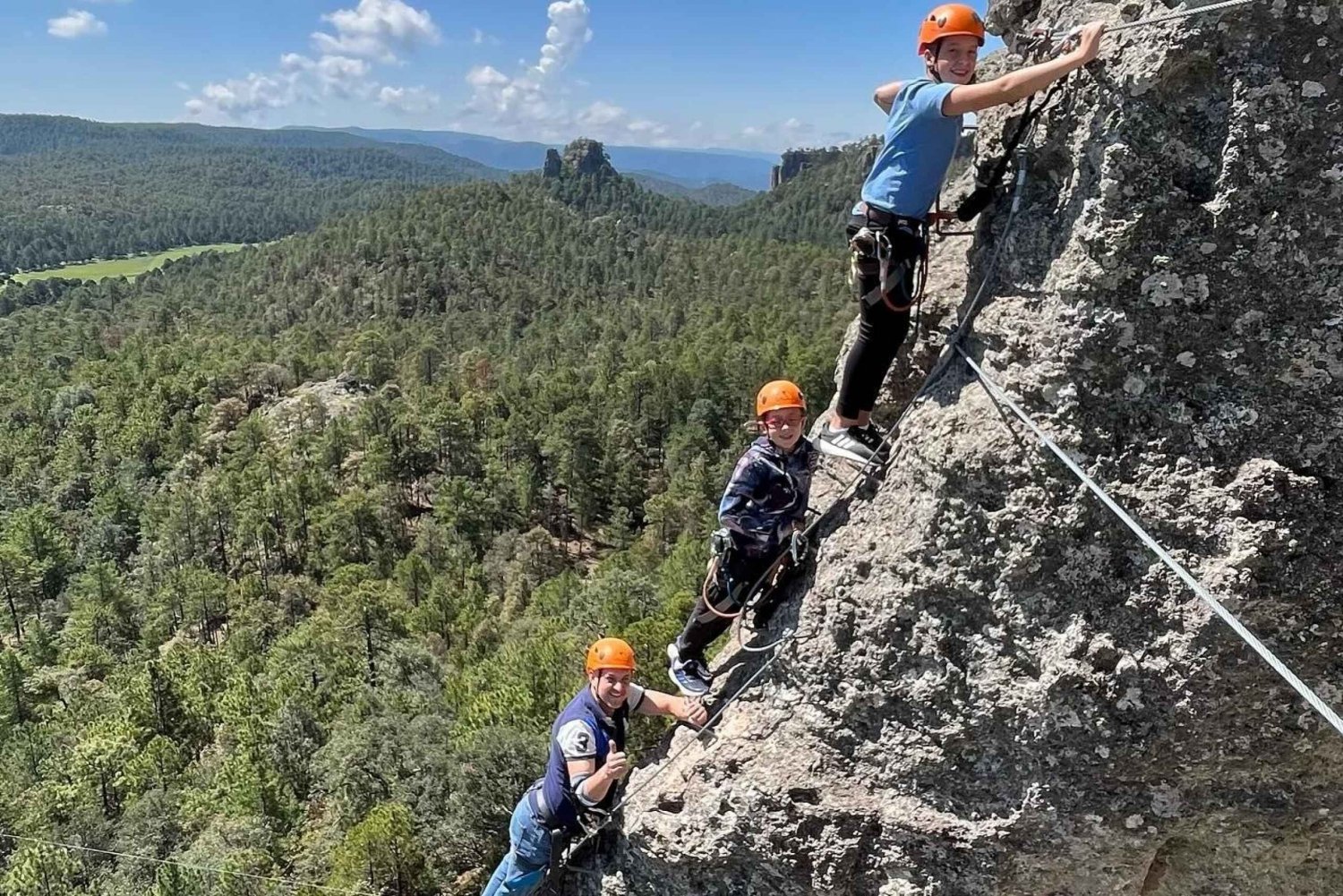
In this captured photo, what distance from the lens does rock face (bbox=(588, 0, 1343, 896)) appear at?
430cm

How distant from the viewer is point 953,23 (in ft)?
16.4

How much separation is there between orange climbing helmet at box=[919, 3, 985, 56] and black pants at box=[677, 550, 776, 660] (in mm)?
3526

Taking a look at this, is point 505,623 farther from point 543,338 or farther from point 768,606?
point 543,338

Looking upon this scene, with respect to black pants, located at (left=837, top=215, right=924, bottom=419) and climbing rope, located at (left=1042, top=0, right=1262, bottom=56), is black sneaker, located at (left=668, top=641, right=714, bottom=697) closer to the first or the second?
black pants, located at (left=837, top=215, right=924, bottom=419)

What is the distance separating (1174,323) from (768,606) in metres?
3.21

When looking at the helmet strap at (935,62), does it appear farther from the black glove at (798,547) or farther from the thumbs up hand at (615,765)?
the thumbs up hand at (615,765)

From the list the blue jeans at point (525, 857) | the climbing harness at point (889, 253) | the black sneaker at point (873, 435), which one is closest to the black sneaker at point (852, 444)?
the black sneaker at point (873, 435)

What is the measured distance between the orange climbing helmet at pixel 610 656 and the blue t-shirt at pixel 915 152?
144 inches

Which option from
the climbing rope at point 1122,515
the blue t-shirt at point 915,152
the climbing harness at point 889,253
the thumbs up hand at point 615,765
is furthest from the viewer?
the thumbs up hand at point 615,765

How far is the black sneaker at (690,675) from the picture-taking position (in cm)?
658

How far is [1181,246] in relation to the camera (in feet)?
14.5

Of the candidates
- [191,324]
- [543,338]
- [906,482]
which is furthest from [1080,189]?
[191,324]

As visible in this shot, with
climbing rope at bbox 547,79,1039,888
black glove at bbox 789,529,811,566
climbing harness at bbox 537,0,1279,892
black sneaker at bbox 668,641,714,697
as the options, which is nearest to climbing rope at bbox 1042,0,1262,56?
climbing harness at bbox 537,0,1279,892

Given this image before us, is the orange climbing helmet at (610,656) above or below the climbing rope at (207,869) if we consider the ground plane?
above
